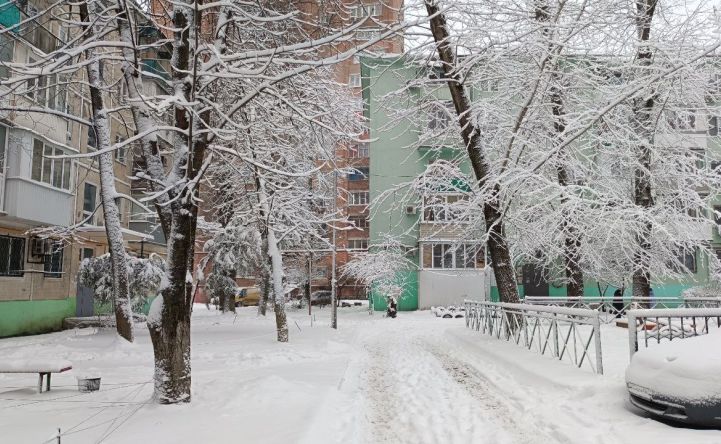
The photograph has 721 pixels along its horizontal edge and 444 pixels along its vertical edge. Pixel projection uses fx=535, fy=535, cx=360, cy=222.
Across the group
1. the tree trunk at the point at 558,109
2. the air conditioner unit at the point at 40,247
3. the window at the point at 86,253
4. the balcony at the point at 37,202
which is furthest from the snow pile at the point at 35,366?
the window at the point at 86,253

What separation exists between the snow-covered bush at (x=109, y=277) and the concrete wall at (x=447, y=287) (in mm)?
18079

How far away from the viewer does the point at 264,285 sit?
30.0m

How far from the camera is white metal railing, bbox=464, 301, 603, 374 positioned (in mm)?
8523

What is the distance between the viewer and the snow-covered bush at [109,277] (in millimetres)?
17641

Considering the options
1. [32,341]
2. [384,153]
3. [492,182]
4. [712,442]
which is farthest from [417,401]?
[384,153]

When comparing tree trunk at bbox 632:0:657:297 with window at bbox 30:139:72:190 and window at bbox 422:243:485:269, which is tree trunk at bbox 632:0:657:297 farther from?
window at bbox 30:139:72:190

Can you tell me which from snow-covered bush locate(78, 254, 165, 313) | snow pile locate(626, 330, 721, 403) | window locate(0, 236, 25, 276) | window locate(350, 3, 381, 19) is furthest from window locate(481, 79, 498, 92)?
window locate(0, 236, 25, 276)

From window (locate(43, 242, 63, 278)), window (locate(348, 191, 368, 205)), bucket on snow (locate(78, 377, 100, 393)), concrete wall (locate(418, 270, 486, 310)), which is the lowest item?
bucket on snow (locate(78, 377, 100, 393))

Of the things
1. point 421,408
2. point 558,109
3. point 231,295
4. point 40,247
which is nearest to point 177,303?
point 421,408

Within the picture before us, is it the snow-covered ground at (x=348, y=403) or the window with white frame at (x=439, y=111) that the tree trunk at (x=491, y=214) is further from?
the snow-covered ground at (x=348, y=403)

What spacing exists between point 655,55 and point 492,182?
4902mm

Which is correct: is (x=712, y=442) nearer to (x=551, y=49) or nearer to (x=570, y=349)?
(x=570, y=349)

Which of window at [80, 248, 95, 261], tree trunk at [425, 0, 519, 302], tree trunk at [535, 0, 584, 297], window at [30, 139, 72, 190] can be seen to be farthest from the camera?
window at [80, 248, 95, 261]

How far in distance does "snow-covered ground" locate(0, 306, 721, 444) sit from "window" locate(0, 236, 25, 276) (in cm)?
837
